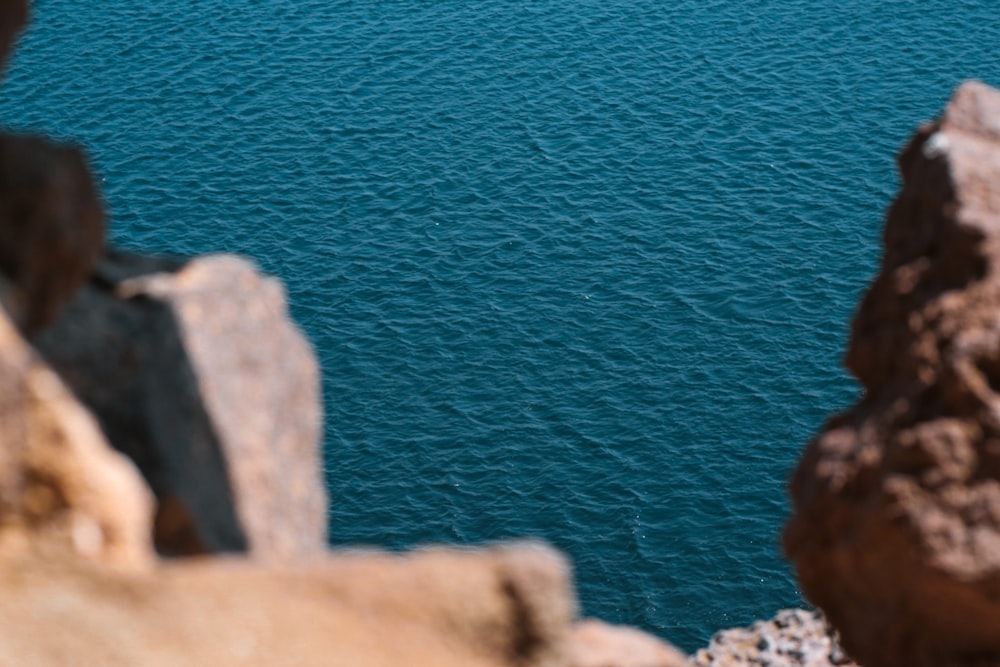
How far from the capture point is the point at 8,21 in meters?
18.5

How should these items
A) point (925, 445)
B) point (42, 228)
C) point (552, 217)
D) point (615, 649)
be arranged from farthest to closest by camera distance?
point (552, 217), point (925, 445), point (615, 649), point (42, 228)

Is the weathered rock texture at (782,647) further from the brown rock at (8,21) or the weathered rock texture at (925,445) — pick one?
the brown rock at (8,21)

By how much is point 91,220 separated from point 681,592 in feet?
167

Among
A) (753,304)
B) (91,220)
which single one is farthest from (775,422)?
(91,220)

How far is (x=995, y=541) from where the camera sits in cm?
1872

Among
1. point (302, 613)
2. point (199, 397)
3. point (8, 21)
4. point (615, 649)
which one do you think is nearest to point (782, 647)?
point (615, 649)

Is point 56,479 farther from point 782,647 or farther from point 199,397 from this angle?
point 782,647

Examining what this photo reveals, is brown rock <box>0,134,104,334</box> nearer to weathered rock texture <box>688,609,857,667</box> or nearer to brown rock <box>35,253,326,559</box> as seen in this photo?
brown rock <box>35,253,326,559</box>

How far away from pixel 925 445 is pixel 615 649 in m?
5.08

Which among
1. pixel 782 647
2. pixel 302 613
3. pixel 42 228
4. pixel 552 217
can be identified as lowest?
pixel 552 217

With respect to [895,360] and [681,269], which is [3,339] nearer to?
[895,360]

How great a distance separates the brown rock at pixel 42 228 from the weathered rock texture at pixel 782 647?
28.4 m

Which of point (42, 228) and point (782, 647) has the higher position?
point (42, 228)

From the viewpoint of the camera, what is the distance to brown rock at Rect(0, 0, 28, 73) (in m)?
18.4
